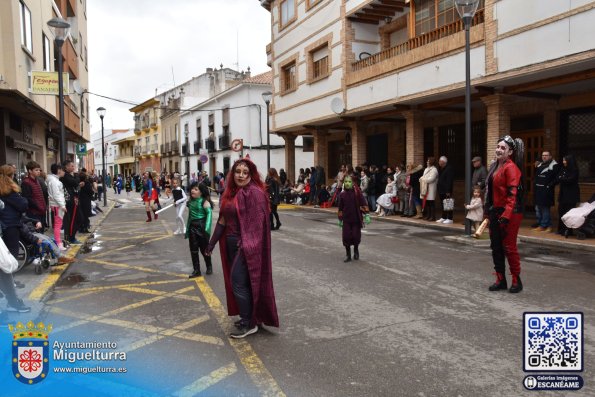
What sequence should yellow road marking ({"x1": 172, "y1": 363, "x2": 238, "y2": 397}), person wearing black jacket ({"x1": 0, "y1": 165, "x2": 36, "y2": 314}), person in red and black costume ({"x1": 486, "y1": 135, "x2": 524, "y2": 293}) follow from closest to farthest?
yellow road marking ({"x1": 172, "y1": 363, "x2": 238, "y2": 397}), person in red and black costume ({"x1": 486, "y1": 135, "x2": 524, "y2": 293}), person wearing black jacket ({"x1": 0, "y1": 165, "x2": 36, "y2": 314})

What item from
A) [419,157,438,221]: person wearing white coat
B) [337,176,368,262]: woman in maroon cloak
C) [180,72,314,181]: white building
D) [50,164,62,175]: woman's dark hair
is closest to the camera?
[337,176,368,262]: woman in maroon cloak

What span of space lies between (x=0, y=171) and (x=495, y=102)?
37.9 feet

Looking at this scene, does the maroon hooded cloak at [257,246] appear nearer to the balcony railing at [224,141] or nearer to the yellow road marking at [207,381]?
the yellow road marking at [207,381]

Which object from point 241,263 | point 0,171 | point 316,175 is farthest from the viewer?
point 316,175

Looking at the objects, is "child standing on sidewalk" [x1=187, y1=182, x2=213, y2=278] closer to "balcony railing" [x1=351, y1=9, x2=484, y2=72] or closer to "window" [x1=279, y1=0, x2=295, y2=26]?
"balcony railing" [x1=351, y1=9, x2=484, y2=72]

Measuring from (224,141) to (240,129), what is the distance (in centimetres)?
240

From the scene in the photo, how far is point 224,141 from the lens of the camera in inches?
1575

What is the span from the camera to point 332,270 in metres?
7.83

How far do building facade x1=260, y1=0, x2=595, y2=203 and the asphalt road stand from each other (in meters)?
4.77

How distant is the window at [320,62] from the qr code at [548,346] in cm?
1786

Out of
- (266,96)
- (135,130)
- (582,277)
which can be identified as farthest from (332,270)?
(135,130)

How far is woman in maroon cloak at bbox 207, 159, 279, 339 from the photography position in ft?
15.2

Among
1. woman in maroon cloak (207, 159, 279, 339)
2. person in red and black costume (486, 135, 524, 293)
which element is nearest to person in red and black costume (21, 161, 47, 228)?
woman in maroon cloak (207, 159, 279, 339)

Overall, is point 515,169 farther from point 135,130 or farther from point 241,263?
point 135,130
